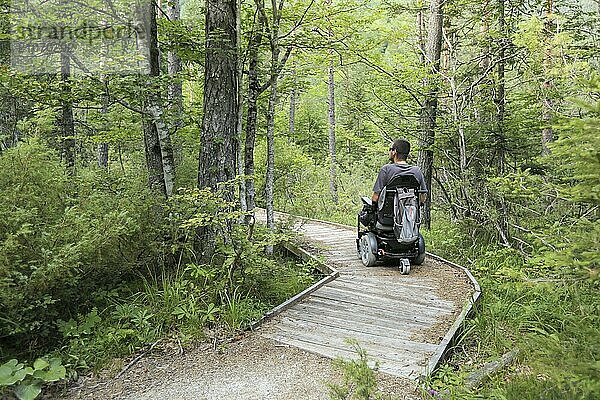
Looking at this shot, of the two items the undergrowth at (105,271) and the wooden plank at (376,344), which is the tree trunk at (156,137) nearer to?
the undergrowth at (105,271)

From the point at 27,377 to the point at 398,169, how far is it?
169 inches

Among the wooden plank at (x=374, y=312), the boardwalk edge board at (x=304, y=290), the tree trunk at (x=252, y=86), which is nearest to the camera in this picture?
the wooden plank at (x=374, y=312)

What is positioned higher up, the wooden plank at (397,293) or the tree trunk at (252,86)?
the tree trunk at (252,86)

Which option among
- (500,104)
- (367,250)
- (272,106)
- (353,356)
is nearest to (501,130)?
(500,104)

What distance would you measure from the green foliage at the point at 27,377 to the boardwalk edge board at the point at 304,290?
1.71 metres

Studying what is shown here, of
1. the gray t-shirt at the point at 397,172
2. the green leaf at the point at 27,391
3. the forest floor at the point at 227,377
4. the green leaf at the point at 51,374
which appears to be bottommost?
the forest floor at the point at 227,377

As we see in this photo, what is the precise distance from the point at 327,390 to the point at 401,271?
9.94 feet

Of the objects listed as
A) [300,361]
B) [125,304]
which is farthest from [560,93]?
[125,304]

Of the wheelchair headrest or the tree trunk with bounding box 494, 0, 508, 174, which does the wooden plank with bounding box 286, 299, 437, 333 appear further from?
the tree trunk with bounding box 494, 0, 508, 174

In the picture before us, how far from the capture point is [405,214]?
5.64 metres

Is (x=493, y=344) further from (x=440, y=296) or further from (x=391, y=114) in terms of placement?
(x=391, y=114)

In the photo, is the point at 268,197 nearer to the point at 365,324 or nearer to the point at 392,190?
the point at 392,190

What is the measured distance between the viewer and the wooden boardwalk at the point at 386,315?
384 cm

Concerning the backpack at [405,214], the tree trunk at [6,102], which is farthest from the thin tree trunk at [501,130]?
the tree trunk at [6,102]
